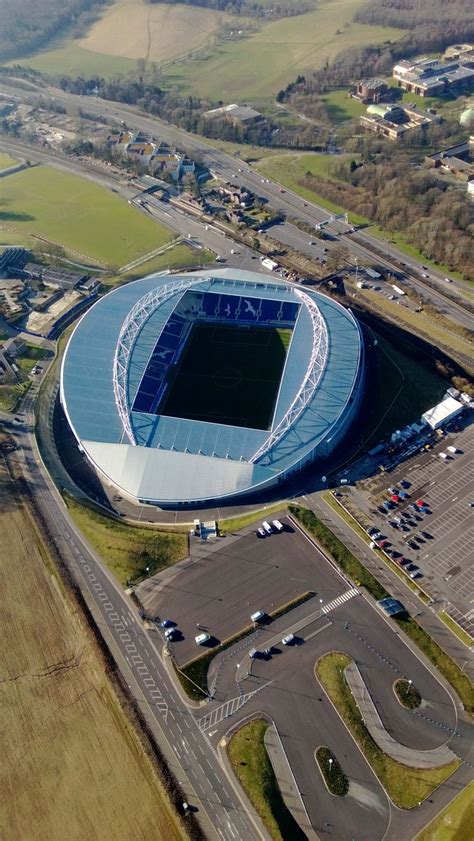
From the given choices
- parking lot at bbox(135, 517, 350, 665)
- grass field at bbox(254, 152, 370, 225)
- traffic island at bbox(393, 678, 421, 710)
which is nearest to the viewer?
traffic island at bbox(393, 678, 421, 710)

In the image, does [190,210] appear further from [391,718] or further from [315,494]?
[391,718]

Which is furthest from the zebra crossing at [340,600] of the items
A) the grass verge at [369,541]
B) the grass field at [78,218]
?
the grass field at [78,218]

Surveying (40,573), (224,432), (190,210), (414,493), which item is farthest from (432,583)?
(190,210)

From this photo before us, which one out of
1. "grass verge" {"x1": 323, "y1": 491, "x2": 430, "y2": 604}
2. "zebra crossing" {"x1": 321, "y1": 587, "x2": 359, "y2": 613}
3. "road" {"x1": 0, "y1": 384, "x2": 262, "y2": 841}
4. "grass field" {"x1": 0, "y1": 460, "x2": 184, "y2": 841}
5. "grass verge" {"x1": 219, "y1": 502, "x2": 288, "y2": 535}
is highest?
"grass verge" {"x1": 323, "y1": 491, "x2": 430, "y2": 604}

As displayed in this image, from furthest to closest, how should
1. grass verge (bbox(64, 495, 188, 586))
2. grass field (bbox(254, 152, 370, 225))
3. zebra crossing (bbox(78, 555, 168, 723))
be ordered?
1. grass field (bbox(254, 152, 370, 225))
2. grass verge (bbox(64, 495, 188, 586))
3. zebra crossing (bbox(78, 555, 168, 723))

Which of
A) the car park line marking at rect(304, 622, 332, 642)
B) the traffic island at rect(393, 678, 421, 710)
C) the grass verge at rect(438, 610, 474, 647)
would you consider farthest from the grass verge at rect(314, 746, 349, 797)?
the grass verge at rect(438, 610, 474, 647)

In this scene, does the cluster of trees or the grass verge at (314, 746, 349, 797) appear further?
the cluster of trees

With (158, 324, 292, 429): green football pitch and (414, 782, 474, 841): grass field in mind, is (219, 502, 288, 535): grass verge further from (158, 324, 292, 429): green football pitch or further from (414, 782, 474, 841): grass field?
(414, 782, 474, 841): grass field
